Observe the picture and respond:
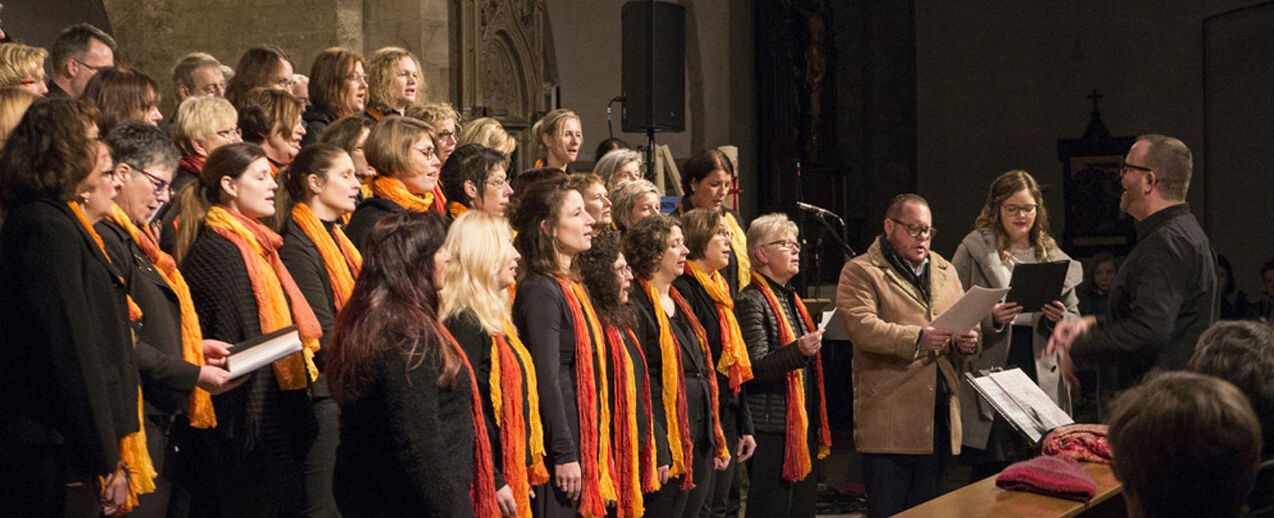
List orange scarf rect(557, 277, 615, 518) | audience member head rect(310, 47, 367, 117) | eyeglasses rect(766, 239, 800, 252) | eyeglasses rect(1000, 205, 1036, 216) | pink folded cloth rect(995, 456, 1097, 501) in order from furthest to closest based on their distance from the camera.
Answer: eyeglasses rect(1000, 205, 1036, 216) → eyeglasses rect(766, 239, 800, 252) → audience member head rect(310, 47, 367, 117) → orange scarf rect(557, 277, 615, 518) → pink folded cloth rect(995, 456, 1097, 501)

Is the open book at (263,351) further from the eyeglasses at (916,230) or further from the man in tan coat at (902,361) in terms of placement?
the eyeglasses at (916,230)

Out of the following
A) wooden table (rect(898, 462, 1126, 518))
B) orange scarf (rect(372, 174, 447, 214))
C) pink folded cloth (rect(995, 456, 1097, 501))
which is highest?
orange scarf (rect(372, 174, 447, 214))

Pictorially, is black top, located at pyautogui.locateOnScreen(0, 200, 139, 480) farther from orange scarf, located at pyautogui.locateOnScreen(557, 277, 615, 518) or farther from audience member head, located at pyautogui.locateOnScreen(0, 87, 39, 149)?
orange scarf, located at pyautogui.locateOnScreen(557, 277, 615, 518)

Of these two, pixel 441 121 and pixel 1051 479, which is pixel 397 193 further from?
pixel 1051 479

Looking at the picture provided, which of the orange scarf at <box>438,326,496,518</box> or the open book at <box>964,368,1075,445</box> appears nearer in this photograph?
the orange scarf at <box>438,326,496,518</box>

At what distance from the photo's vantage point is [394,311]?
2693 millimetres

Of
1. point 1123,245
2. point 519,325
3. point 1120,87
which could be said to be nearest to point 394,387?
point 519,325

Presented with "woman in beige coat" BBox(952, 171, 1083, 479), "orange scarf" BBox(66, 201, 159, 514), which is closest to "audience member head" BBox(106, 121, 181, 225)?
"orange scarf" BBox(66, 201, 159, 514)

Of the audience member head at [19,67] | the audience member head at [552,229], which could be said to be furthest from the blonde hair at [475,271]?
the audience member head at [19,67]

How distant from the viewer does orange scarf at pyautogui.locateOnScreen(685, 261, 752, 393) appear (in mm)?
4586

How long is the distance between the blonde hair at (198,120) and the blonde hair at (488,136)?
101 centimetres

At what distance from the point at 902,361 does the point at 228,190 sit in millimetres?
2452

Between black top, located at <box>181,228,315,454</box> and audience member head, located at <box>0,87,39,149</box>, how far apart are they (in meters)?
0.50

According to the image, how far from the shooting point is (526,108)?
25.2 ft
